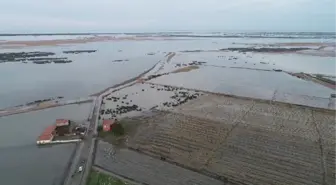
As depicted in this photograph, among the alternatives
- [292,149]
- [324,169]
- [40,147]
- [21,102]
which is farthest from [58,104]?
[324,169]

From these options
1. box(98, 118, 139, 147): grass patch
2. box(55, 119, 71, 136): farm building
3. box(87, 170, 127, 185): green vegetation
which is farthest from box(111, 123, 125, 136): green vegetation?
box(87, 170, 127, 185): green vegetation

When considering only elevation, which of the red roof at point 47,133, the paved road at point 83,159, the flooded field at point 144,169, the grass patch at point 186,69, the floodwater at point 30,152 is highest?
the red roof at point 47,133

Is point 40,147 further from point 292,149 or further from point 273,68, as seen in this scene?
point 273,68

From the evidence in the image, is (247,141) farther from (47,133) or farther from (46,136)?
(47,133)

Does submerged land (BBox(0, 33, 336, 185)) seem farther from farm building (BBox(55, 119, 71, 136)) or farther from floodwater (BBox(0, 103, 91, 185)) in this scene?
farm building (BBox(55, 119, 71, 136))

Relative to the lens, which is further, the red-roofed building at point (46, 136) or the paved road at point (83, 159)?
the red-roofed building at point (46, 136)

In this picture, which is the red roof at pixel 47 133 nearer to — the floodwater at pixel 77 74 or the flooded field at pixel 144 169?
the flooded field at pixel 144 169

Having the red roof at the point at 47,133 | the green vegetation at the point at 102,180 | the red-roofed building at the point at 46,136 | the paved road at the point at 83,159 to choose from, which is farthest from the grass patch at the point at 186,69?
the green vegetation at the point at 102,180

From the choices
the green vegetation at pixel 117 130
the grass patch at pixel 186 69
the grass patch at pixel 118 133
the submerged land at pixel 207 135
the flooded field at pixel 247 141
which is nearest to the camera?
the submerged land at pixel 207 135
